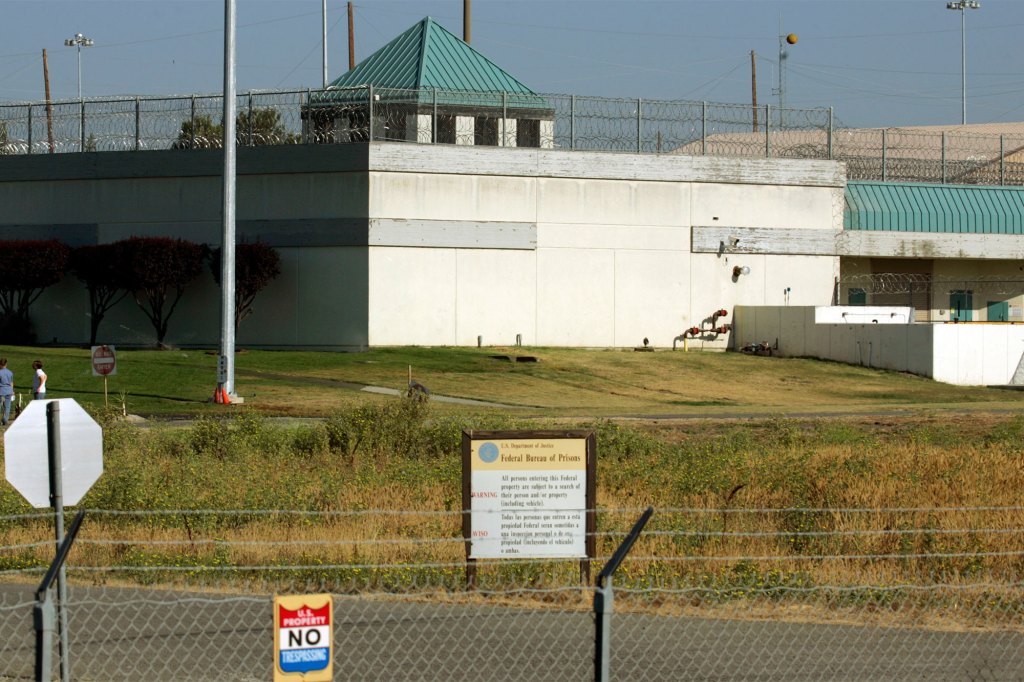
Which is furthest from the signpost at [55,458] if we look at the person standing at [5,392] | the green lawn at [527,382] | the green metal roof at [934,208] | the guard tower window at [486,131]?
the green metal roof at [934,208]

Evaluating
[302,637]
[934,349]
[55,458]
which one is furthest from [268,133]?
[302,637]

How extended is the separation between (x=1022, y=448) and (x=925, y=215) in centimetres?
3125

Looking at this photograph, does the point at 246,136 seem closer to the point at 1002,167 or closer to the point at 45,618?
the point at 1002,167

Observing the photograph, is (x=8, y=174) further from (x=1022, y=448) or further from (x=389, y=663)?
(x=389, y=663)

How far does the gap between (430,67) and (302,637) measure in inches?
1612

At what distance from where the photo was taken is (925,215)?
162 ft

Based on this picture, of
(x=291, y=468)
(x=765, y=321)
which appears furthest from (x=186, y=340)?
(x=291, y=468)

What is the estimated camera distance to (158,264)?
41688 mm

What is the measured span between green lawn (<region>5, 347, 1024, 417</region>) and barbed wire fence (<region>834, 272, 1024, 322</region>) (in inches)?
284

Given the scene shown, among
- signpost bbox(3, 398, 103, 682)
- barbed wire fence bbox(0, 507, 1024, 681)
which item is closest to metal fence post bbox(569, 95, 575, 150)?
barbed wire fence bbox(0, 507, 1024, 681)

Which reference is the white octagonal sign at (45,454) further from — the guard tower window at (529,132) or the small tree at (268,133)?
the guard tower window at (529,132)

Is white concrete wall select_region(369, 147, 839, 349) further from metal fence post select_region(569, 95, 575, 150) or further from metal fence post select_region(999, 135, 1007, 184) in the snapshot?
metal fence post select_region(999, 135, 1007, 184)

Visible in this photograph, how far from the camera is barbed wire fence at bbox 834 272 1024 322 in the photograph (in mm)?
49312

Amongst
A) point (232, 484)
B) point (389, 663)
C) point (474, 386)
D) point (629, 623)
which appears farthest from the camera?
point (474, 386)
